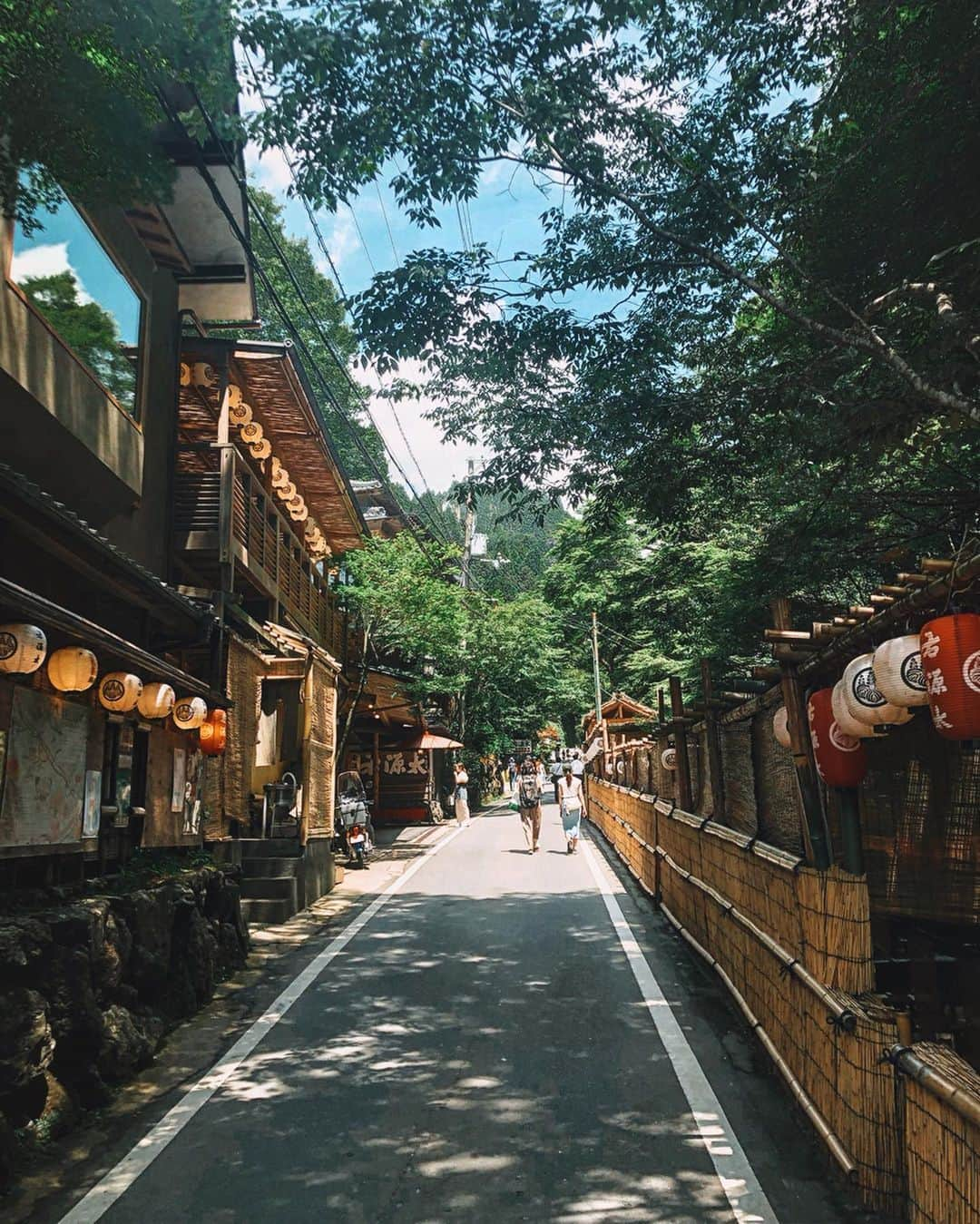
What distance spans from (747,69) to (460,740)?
93.2ft

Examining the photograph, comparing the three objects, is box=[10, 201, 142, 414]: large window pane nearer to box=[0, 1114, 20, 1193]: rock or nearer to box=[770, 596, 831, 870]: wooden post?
box=[0, 1114, 20, 1193]: rock

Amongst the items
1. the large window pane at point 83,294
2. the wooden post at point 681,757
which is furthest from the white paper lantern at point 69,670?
the wooden post at point 681,757

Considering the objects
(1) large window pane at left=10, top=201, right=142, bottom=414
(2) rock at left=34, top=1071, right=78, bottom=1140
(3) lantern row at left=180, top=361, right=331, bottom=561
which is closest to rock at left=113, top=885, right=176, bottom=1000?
(2) rock at left=34, top=1071, right=78, bottom=1140

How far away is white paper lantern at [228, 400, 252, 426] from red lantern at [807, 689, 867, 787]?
436 inches

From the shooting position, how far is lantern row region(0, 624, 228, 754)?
5.65m

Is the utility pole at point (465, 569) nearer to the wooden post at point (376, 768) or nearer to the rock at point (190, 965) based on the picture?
the wooden post at point (376, 768)

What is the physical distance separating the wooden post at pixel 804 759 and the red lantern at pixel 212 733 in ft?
21.4

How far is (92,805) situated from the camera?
7223 millimetres

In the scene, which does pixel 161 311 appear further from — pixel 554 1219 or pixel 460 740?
pixel 460 740

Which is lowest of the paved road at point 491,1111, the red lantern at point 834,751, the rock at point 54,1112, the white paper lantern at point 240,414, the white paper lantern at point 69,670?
the paved road at point 491,1111

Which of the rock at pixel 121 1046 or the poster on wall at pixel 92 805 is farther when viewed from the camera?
the poster on wall at pixel 92 805

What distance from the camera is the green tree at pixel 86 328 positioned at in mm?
8617

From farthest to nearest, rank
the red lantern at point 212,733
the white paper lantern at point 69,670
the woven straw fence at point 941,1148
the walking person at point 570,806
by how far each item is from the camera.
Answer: the walking person at point 570,806
the red lantern at point 212,733
the white paper lantern at point 69,670
the woven straw fence at point 941,1148

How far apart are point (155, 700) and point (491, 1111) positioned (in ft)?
15.3
